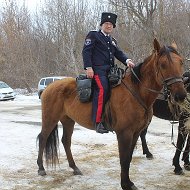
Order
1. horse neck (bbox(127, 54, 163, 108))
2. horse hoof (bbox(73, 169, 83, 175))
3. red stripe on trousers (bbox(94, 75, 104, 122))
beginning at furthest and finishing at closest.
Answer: horse hoof (bbox(73, 169, 83, 175))
red stripe on trousers (bbox(94, 75, 104, 122))
horse neck (bbox(127, 54, 163, 108))

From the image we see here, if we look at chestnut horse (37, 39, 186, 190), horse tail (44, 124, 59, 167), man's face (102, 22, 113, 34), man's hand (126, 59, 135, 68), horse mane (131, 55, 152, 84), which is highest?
man's face (102, 22, 113, 34)

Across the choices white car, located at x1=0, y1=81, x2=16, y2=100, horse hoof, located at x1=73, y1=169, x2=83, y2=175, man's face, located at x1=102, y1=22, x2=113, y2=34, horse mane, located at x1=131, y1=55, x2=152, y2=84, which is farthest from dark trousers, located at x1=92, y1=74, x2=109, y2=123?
white car, located at x1=0, y1=81, x2=16, y2=100

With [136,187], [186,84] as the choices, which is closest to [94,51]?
[186,84]

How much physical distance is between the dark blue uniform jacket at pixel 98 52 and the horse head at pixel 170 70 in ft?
3.16

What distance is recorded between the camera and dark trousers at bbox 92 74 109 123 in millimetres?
4906

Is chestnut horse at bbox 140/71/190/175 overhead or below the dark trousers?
below

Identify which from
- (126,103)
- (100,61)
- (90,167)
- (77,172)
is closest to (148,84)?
(126,103)

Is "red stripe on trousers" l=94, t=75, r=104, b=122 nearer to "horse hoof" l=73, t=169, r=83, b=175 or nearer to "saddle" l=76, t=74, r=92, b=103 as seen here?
"saddle" l=76, t=74, r=92, b=103

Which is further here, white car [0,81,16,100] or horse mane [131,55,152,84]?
white car [0,81,16,100]

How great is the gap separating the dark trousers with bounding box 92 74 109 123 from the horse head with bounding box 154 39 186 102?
0.85 meters

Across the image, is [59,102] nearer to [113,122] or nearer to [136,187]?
[113,122]

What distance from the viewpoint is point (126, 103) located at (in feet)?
15.7

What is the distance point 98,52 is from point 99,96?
69 centimetres

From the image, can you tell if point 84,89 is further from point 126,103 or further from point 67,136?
point 67,136
